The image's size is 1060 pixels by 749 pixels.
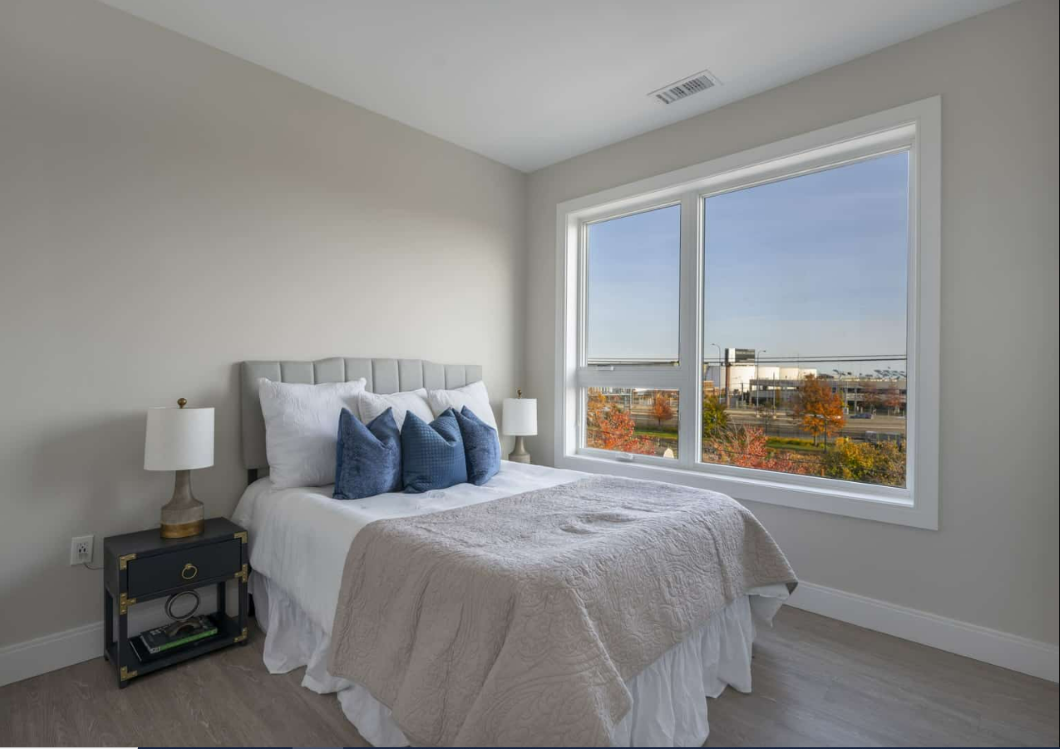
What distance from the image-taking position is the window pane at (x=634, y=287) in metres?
3.45

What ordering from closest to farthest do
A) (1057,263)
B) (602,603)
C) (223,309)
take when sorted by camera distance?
(1057,263) → (602,603) → (223,309)

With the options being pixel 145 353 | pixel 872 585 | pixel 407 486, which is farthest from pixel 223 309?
pixel 872 585

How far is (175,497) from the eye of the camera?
224cm

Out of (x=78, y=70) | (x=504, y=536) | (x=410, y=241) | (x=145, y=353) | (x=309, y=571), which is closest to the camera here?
(x=504, y=536)

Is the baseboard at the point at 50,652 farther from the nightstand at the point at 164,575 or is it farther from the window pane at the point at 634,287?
the window pane at the point at 634,287

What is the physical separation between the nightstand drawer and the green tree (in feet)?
8.06

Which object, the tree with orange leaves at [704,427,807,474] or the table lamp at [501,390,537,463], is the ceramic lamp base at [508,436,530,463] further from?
the tree with orange leaves at [704,427,807,474]

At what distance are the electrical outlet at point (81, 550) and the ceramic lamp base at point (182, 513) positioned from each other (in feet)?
0.97

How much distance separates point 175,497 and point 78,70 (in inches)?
69.2

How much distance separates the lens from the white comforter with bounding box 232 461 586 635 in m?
1.95

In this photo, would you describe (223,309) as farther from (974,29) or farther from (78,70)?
(974,29)

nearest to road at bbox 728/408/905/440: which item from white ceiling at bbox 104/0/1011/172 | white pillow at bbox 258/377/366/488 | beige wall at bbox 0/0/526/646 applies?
white ceiling at bbox 104/0/1011/172

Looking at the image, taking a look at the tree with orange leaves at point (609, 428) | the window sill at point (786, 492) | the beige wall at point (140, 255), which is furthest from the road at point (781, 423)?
the beige wall at point (140, 255)

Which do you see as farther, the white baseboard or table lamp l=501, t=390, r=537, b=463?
table lamp l=501, t=390, r=537, b=463
